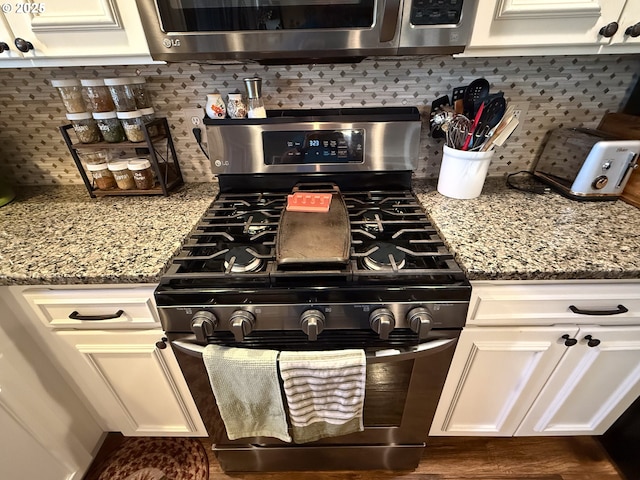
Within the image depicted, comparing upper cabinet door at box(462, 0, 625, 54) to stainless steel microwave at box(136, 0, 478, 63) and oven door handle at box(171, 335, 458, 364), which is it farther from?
oven door handle at box(171, 335, 458, 364)

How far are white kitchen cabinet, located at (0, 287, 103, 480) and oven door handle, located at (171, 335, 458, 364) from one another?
50cm

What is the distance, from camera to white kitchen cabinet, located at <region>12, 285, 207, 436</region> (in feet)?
2.74

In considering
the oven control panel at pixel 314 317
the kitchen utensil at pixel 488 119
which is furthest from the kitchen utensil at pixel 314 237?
the kitchen utensil at pixel 488 119

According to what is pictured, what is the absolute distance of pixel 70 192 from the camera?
4.09 feet

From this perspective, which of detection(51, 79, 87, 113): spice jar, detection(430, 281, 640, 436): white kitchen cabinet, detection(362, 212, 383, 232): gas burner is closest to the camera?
detection(430, 281, 640, 436): white kitchen cabinet

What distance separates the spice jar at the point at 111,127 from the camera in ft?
3.46

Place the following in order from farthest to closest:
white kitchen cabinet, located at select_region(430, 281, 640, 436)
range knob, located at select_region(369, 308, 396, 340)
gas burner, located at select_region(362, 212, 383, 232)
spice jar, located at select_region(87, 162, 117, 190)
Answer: spice jar, located at select_region(87, 162, 117, 190) → gas burner, located at select_region(362, 212, 383, 232) → white kitchen cabinet, located at select_region(430, 281, 640, 436) → range knob, located at select_region(369, 308, 396, 340)

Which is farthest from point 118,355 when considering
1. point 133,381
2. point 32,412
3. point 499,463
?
point 499,463

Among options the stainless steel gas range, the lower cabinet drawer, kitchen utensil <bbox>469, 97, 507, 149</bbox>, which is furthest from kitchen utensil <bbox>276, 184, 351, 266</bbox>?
kitchen utensil <bbox>469, 97, 507, 149</bbox>

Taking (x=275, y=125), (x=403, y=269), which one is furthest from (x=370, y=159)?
(x=403, y=269)

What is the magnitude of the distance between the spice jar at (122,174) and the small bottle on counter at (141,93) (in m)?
0.21

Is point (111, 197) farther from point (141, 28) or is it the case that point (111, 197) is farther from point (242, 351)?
point (242, 351)

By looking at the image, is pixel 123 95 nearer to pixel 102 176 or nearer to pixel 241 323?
pixel 102 176

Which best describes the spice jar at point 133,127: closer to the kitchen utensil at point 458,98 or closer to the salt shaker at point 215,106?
the salt shaker at point 215,106
